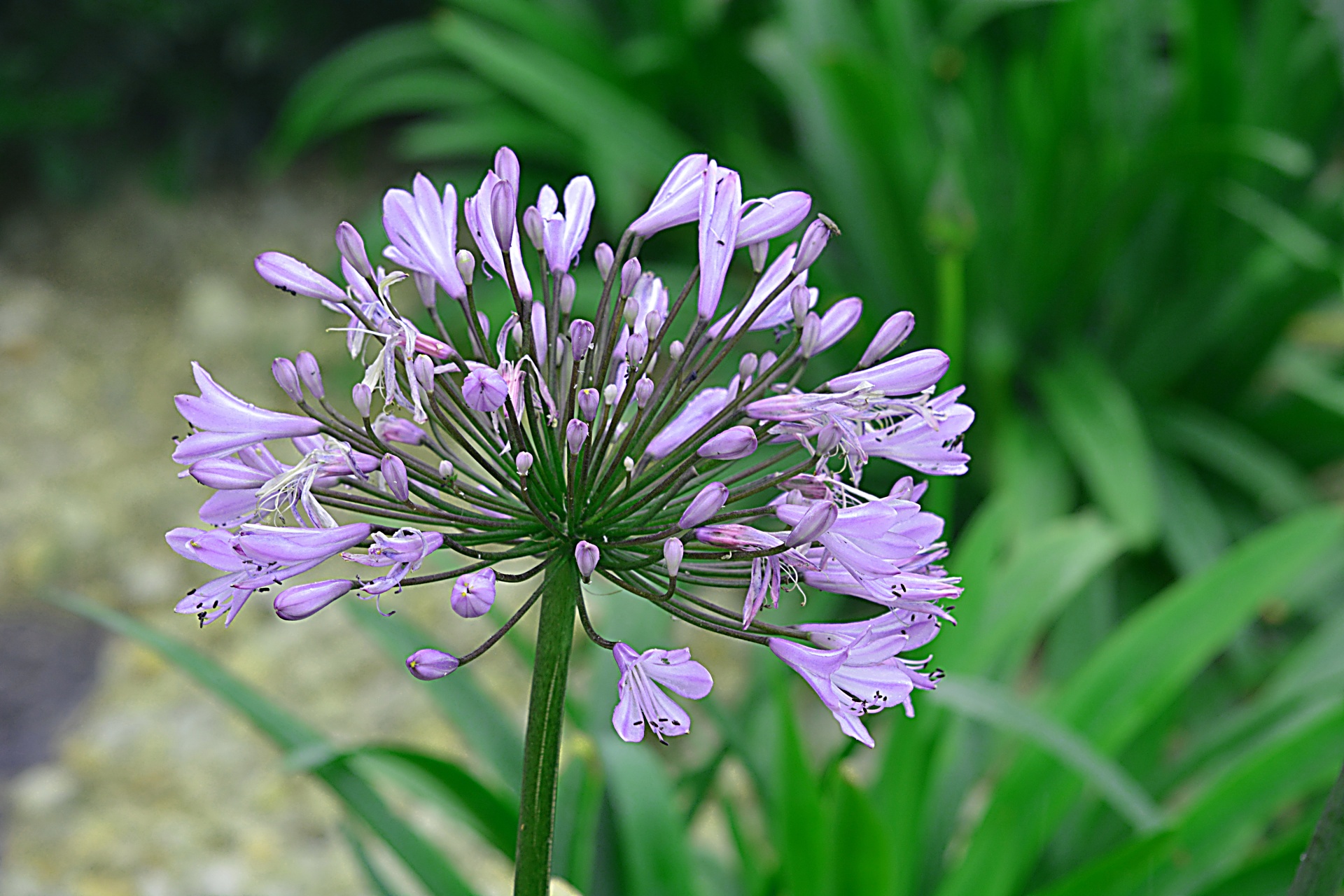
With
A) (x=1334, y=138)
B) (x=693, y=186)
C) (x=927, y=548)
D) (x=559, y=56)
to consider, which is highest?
(x=1334, y=138)

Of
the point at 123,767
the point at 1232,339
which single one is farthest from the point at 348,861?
the point at 1232,339

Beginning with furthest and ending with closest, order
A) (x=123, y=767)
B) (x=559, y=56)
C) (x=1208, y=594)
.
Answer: (x=559, y=56) → (x=123, y=767) → (x=1208, y=594)

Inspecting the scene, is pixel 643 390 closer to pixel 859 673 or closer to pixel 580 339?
pixel 580 339

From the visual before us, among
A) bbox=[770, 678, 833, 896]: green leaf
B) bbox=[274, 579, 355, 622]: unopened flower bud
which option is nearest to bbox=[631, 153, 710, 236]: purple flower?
bbox=[274, 579, 355, 622]: unopened flower bud

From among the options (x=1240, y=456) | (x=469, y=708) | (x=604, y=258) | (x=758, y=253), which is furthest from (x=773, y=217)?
(x=1240, y=456)

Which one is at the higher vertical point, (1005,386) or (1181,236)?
(1181,236)

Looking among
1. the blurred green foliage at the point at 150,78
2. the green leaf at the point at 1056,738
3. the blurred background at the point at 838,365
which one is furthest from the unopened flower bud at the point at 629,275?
the blurred green foliage at the point at 150,78

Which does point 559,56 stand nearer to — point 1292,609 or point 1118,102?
point 1118,102
